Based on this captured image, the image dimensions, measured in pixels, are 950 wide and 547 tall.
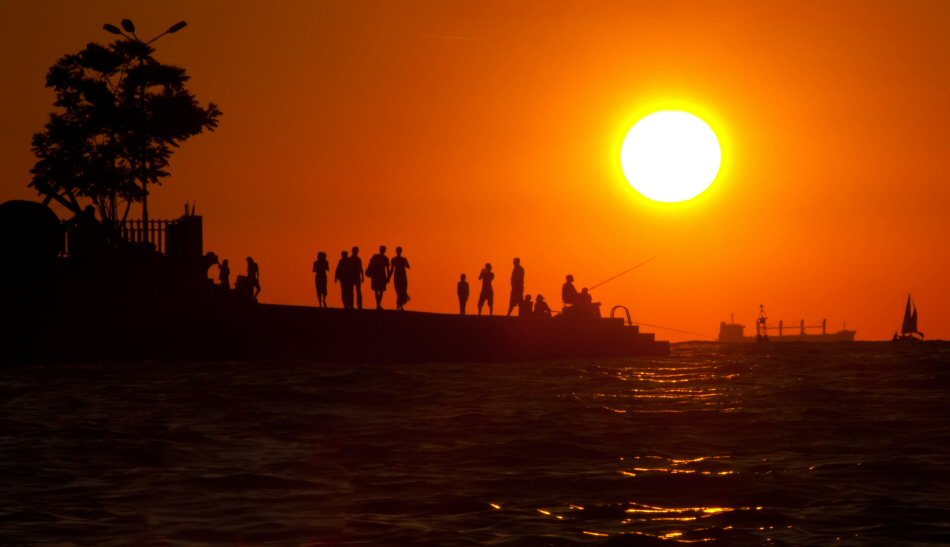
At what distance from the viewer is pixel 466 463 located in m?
13.8

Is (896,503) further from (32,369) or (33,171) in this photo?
(33,171)

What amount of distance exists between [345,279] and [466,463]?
21.8 meters

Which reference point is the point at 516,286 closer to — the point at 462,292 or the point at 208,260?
the point at 462,292

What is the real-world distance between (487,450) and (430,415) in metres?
4.14

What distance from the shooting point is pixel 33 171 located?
41125 millimetres

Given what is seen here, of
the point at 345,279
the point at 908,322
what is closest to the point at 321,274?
the point at 345,279

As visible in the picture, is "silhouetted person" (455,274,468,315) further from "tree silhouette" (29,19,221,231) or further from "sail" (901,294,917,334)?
"sail" (901,294,917,334)

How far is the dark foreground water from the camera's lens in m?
10.2

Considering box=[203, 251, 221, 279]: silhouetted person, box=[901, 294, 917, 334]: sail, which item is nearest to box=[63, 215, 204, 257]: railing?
box=[203, 251, 221, 279]: silhouetted person

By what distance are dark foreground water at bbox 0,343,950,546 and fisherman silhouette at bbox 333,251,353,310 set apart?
987 centimetres

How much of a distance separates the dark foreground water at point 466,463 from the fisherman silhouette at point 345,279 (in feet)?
32.4

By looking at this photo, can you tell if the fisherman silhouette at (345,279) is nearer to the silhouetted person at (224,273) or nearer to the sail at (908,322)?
the silhouetted person at (224,273)

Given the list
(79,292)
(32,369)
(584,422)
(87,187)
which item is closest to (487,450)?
(584,422)

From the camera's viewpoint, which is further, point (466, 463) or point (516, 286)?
point (516, 286)
